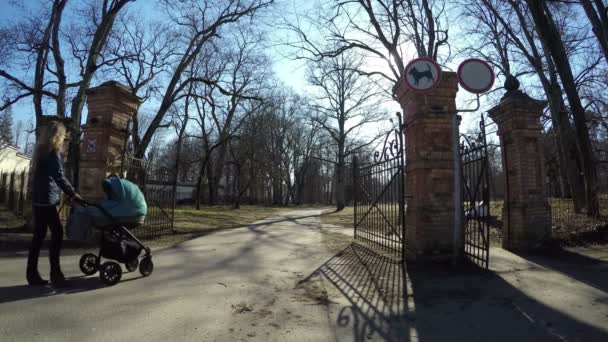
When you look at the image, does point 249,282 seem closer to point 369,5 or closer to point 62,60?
point 62,60

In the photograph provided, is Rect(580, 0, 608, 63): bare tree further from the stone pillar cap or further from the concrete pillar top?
the stone pillar cap

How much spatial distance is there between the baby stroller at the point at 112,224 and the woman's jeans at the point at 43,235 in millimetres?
204

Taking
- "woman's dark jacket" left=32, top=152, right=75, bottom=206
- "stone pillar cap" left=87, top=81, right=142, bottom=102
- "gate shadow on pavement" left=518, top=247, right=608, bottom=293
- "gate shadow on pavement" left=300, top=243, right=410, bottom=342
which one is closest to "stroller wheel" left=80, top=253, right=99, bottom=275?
"woman's dark jacket" left=32, top=152, right=75, bottom=206

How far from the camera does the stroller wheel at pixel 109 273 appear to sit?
4230mm

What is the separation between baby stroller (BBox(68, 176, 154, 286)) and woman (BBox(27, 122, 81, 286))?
0.24m

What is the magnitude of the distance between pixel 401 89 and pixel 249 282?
4351mm

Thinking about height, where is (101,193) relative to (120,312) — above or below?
above

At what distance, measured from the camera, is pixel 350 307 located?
3756 millimetres

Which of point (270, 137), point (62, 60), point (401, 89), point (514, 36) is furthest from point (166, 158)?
point (401, 89)

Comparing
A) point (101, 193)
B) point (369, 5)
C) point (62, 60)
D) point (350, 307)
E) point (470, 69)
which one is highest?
point (369, 5)

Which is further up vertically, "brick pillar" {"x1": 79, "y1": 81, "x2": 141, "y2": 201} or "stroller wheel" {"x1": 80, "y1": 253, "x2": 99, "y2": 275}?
"brick pillar" {"x1": 79, "y1": 81, "x2": 141, "y2": 201}

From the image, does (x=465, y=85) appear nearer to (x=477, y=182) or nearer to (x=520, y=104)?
(x=477, y=182)

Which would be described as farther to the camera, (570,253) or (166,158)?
(166,158)

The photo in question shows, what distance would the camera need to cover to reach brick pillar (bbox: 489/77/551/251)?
686 centimetres
